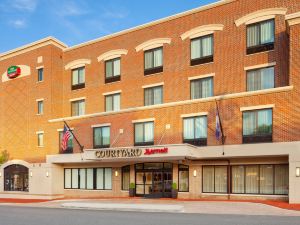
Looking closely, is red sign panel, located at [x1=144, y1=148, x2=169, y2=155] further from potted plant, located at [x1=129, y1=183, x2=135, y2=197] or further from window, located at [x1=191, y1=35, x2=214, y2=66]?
window, located at [x1=191, y1=35, x2=214, y2=66]

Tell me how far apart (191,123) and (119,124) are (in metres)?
7.17

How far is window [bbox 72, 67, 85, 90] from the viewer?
3769cm

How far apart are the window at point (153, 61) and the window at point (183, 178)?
9.18m

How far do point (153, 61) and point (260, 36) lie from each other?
395 inches

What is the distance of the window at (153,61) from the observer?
32312 millimetres

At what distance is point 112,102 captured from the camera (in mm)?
35188

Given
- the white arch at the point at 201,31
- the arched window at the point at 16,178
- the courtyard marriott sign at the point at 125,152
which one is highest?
the white arch at the point at 201,31

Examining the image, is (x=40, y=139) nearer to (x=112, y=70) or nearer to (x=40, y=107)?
(x=40, y=107)

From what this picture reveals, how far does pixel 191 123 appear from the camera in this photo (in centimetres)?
2808

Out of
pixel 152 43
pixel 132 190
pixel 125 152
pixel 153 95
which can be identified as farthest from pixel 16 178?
pixel 152 43

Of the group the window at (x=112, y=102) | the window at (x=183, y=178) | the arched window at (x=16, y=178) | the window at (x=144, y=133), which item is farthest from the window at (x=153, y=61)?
the arched window at (x=16, y=178)

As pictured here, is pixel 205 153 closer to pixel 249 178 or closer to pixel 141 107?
pixel 249 178

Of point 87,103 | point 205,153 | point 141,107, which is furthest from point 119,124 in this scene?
point 205,153

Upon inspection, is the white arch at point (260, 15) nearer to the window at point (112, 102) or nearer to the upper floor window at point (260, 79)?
the upper floor window at point (260, 79)
